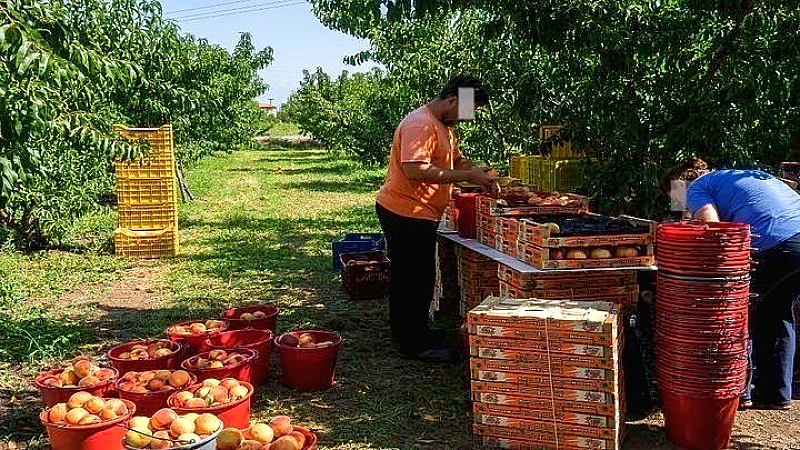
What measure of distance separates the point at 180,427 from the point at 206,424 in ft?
0.41

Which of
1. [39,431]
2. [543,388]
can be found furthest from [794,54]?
[39,431]

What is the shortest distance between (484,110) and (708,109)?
7078 millimetres

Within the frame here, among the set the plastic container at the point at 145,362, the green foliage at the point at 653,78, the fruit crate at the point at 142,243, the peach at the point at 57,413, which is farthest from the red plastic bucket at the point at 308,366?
the fruit crate at the point at 142,243

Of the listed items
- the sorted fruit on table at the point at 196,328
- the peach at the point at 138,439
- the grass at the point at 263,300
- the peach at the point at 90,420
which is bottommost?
the grass at the point at 263,300

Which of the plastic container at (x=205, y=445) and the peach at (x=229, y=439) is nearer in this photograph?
the plastic container at (x=205, y=445)

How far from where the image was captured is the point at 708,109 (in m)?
6.54

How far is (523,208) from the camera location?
608 centimetres

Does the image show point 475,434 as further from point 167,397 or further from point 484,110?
point 484,110

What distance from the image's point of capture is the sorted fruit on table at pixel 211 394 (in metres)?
4.58

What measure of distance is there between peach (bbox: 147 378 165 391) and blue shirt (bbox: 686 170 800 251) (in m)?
3.57

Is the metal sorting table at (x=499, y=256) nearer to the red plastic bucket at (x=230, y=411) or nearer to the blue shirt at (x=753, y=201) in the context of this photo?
the blue shirt at (x=753, y=201)

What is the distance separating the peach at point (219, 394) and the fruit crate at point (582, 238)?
2139 mm

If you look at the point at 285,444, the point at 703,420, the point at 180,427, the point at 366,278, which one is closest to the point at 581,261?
the point at 703,420

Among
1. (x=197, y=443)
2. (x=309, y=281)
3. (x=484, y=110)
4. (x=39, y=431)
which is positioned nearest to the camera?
(x=197, y=443)
